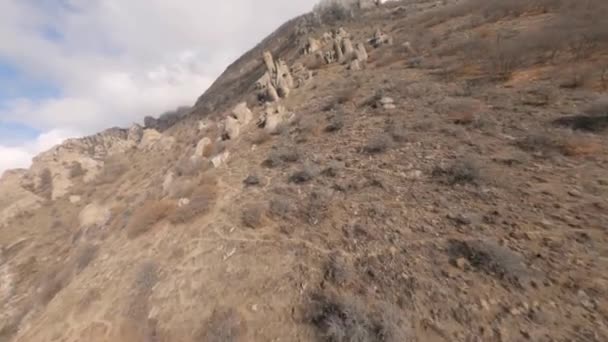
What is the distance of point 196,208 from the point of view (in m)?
8.41

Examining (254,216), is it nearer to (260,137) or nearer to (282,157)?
(282,157)

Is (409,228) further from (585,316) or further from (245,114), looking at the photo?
(245,114)

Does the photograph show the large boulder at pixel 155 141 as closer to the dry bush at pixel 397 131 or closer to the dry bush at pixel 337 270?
the dry bush at pixel 397 131

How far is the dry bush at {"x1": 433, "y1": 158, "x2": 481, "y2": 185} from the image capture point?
5914mm

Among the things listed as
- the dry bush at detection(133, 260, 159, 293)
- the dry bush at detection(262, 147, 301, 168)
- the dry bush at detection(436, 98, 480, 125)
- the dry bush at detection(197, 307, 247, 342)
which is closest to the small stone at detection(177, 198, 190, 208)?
the dry bush at detection(133, 260, 159, 293)

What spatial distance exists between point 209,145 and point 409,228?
1134 centimetres

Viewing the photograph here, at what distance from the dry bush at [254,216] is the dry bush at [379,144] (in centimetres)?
339

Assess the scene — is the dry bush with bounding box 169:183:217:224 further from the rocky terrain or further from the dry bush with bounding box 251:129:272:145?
the dry bush with bounding box 251:129:272:145

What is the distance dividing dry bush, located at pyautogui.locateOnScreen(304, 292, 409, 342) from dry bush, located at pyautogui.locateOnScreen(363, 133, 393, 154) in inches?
176

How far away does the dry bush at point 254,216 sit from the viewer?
7.14 meters

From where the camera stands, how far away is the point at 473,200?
5.45m

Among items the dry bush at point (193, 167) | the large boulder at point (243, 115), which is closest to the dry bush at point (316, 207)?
the dry bush at point (193, 167)

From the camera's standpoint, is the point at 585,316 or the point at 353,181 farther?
the point at 353,181

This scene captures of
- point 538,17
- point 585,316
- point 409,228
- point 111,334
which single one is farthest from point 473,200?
point 538,17
